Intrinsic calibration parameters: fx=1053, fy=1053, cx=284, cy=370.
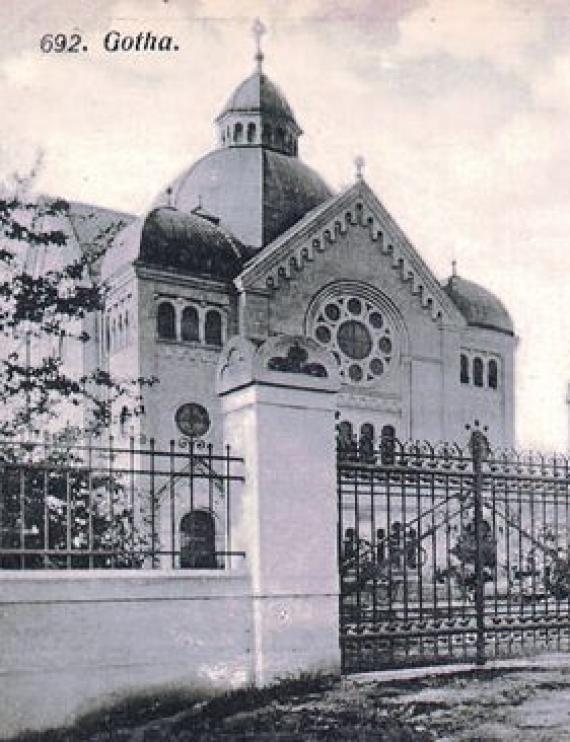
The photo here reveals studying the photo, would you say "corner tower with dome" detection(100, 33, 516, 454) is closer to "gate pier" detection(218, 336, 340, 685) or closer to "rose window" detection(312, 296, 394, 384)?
"rose window" detection(312, 296, 394, 384)

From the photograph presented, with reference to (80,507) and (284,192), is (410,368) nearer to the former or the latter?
(284,192)

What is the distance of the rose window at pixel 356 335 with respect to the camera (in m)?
32.9

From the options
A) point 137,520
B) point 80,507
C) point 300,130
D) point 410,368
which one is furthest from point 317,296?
point 80,507

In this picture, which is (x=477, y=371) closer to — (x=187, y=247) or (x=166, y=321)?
(x=187, y=247)

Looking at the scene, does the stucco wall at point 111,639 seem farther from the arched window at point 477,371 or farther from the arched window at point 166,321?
the arched window at point 477,371

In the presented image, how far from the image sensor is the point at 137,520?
731 inches

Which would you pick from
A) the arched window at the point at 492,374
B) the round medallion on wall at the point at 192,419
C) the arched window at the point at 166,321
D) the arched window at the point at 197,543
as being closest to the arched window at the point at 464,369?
the arched window at the point at 492,374

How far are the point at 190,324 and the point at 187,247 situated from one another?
7.63 feet

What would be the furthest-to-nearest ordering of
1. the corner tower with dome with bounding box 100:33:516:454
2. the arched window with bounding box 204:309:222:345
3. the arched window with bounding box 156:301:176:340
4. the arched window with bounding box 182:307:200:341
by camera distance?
the arched window with bounding box 204:309:222:345 < the arched window with bounding box 182:307:200:341 < the corner tower with dome with bounding box 100:33:516:454 < the arched window with bounding box 156:301:176:340

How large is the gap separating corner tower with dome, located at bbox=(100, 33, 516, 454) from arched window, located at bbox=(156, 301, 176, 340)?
0.03 meters

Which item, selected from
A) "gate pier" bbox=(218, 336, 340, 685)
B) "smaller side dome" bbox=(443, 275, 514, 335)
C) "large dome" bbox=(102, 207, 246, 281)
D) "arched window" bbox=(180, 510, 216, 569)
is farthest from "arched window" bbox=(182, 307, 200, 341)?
"gate pier" bbox=(218, 336, 340, 685)

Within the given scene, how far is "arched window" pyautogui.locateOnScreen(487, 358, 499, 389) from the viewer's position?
3722 centimetres

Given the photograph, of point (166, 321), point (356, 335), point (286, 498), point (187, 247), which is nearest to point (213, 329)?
point (166, 321)

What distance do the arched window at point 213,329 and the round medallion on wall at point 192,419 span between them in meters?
1.92
